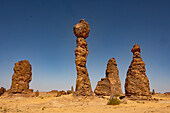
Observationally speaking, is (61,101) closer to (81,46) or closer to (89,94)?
(89,94)

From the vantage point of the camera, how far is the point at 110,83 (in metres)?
30.7

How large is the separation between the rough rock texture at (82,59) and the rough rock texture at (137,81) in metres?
5.17

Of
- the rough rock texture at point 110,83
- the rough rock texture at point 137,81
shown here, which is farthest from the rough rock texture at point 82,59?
the rough rock texture at point 110,83

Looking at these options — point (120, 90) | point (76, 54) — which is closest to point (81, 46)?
point (76, 54)

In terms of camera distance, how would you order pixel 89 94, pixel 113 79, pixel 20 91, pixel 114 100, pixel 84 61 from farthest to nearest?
1. pixel 113 79
2. pixel 20 91
3. pixel 84 61
4. pixel 89 94
5. pixel 114 100

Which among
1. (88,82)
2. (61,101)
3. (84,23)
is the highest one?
(84,23)

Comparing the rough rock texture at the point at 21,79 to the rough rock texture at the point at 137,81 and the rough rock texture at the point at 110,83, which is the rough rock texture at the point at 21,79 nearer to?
the rough rock texture at the point at 110,83

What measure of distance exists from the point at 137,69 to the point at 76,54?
816cm

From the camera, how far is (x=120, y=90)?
3222 centimetres

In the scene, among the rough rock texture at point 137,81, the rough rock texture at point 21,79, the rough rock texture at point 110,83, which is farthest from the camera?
the rough rock texture at point 110,83

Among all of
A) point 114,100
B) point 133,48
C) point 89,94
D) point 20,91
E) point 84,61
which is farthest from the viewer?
point 20,91

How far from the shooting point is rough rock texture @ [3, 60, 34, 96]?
22913mm

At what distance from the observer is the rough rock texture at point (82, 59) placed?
17945mm

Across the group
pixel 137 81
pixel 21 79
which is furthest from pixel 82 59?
pixel 21 79
